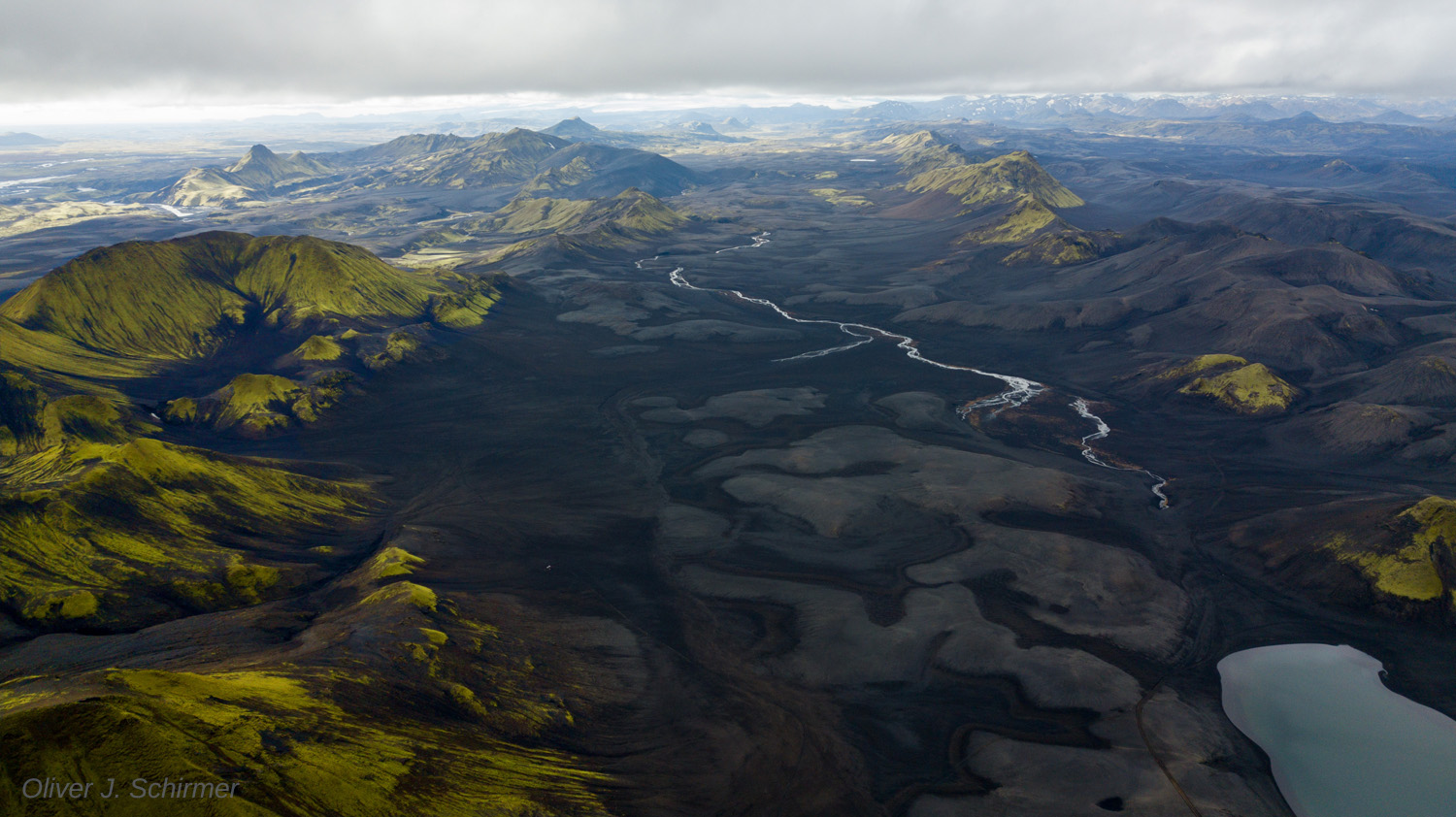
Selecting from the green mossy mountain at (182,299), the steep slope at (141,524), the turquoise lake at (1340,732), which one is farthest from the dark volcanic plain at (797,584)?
the green mossy mountain at (182,299)

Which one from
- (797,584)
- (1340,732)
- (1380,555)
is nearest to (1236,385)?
(1380,555)

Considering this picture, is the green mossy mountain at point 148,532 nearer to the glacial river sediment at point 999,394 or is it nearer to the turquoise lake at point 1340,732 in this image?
the turquoise lake at point 1340,732

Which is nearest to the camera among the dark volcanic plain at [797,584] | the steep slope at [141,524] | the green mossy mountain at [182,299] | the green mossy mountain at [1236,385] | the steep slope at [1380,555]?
the dark volcanic plain at [797,584]

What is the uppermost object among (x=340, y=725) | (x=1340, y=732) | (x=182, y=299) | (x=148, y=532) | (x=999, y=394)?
(x=182, y=299)

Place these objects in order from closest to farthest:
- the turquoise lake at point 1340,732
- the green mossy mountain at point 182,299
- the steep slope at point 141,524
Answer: the turquoise lake at point 1340,732, the steep slope at point 141,524, the green mossy mountain at point 182,299

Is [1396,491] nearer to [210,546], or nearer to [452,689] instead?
[452,689]

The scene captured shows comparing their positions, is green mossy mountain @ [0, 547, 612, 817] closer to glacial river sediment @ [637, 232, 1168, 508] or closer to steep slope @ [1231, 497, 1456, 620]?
steep slope @ [1231, 497, 1456, 620]

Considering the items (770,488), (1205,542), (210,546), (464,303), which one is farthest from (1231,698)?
(464,303)

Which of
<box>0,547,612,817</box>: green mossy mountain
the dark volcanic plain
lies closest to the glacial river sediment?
the dark volcanic plain

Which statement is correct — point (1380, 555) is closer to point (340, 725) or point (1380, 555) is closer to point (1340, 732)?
point (1340, 732)

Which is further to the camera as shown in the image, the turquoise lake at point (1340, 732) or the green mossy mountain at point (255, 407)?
the green mossy mountain at point (255, 407)

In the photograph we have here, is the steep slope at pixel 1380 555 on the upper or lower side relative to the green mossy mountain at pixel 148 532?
lower
